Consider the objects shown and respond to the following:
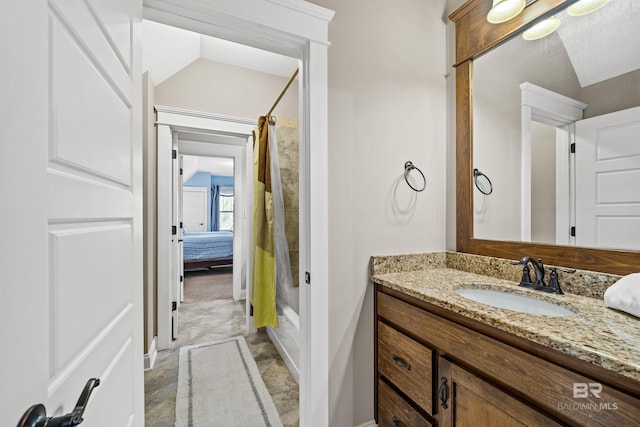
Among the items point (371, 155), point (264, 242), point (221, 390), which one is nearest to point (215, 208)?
point (264, 242)

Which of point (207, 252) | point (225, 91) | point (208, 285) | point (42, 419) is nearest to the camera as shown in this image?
point (42, 419)

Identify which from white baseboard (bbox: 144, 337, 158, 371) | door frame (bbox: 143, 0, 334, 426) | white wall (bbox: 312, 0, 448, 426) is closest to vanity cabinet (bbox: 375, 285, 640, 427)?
white wall (bbox: 312, 0, 448, 426)

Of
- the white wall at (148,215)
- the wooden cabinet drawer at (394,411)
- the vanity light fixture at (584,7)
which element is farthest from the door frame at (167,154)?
the vanity light fixture at (584,7)

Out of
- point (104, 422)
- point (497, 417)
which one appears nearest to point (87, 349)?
point (104, 422)

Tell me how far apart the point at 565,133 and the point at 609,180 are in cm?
27

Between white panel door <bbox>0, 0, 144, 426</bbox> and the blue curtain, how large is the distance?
8.12 metres

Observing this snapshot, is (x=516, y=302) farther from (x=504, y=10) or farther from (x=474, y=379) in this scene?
(x=504, y=10)

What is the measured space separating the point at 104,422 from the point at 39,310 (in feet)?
1.50

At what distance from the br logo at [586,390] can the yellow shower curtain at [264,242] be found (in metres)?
1.97

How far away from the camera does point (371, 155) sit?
144 centimetres

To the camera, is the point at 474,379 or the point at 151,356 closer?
the point at 474,379

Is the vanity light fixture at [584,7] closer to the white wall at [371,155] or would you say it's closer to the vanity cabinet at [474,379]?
the white wall at [371,155]

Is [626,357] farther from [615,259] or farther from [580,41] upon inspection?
[580,41]

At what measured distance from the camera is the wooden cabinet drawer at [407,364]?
1067mm
